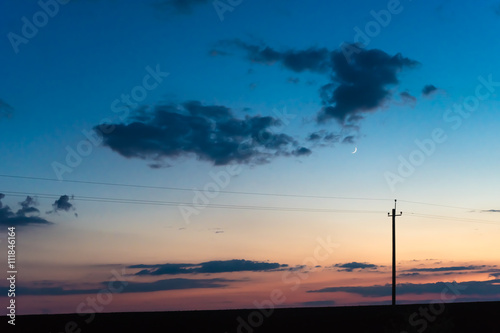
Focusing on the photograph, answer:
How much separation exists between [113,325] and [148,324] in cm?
238

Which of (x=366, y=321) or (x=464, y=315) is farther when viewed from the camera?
(x=464, y=315)

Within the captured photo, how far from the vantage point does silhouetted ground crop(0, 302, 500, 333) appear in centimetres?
3438

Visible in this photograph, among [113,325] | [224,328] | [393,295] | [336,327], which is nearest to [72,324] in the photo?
[113,325]

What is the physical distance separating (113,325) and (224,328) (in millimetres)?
7514

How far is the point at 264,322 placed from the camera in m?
38.6

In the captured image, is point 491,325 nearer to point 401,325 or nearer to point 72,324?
point 401,325

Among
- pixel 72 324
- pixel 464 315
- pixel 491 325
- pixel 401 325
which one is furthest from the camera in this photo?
pixel 464 315

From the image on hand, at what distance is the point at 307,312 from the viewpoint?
45781 mm

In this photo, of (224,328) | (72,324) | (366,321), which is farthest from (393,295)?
(72,324)

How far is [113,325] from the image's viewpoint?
3678cm

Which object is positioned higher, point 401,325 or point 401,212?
point 401,212

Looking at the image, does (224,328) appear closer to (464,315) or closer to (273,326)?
(273,326)

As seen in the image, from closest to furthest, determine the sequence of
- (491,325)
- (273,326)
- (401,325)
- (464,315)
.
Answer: (401,325) → (273,326) → (491,325) → (464,315)

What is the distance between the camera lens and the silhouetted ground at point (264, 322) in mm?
34375
